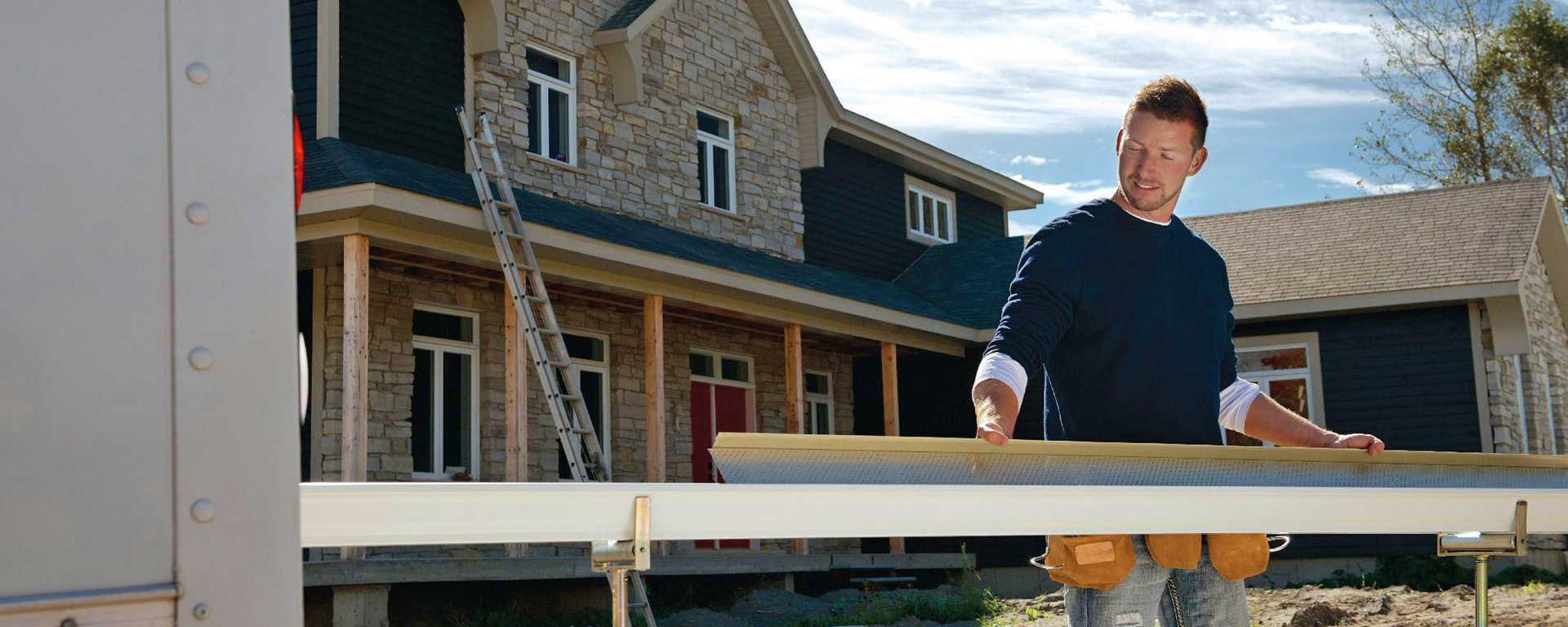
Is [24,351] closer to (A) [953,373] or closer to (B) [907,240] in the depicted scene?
(A) [953,373]

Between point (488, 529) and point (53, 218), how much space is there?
0.53 m

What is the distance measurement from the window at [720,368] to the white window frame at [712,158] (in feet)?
5.31

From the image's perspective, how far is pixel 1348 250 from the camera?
19.1 meters

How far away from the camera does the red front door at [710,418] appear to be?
16.3m

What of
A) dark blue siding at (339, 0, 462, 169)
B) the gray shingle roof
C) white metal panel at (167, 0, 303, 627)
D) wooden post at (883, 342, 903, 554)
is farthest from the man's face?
the gray shingle roof

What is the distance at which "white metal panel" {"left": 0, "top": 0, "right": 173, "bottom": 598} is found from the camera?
1.32 m

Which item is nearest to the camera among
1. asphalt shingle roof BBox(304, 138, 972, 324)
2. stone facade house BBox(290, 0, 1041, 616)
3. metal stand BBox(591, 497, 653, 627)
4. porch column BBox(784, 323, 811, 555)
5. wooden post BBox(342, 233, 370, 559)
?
metal stand BBox(591, 497, 653, 627)

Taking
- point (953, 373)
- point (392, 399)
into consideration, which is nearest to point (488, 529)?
point (392, 399)

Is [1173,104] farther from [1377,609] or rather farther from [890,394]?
[890,394]

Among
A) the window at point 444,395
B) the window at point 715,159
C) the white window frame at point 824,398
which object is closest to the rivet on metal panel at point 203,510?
the window at point 444,395

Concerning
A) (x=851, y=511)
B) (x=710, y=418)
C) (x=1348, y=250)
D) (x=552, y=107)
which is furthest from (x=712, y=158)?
(x=851, y=511)

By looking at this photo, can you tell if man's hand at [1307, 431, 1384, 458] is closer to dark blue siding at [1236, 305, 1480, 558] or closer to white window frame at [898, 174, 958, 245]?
dark blue siding at [1236, 305, 1480, 558]

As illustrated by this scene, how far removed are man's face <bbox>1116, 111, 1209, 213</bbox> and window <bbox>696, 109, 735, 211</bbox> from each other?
532 inches

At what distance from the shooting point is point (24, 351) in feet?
4.37
